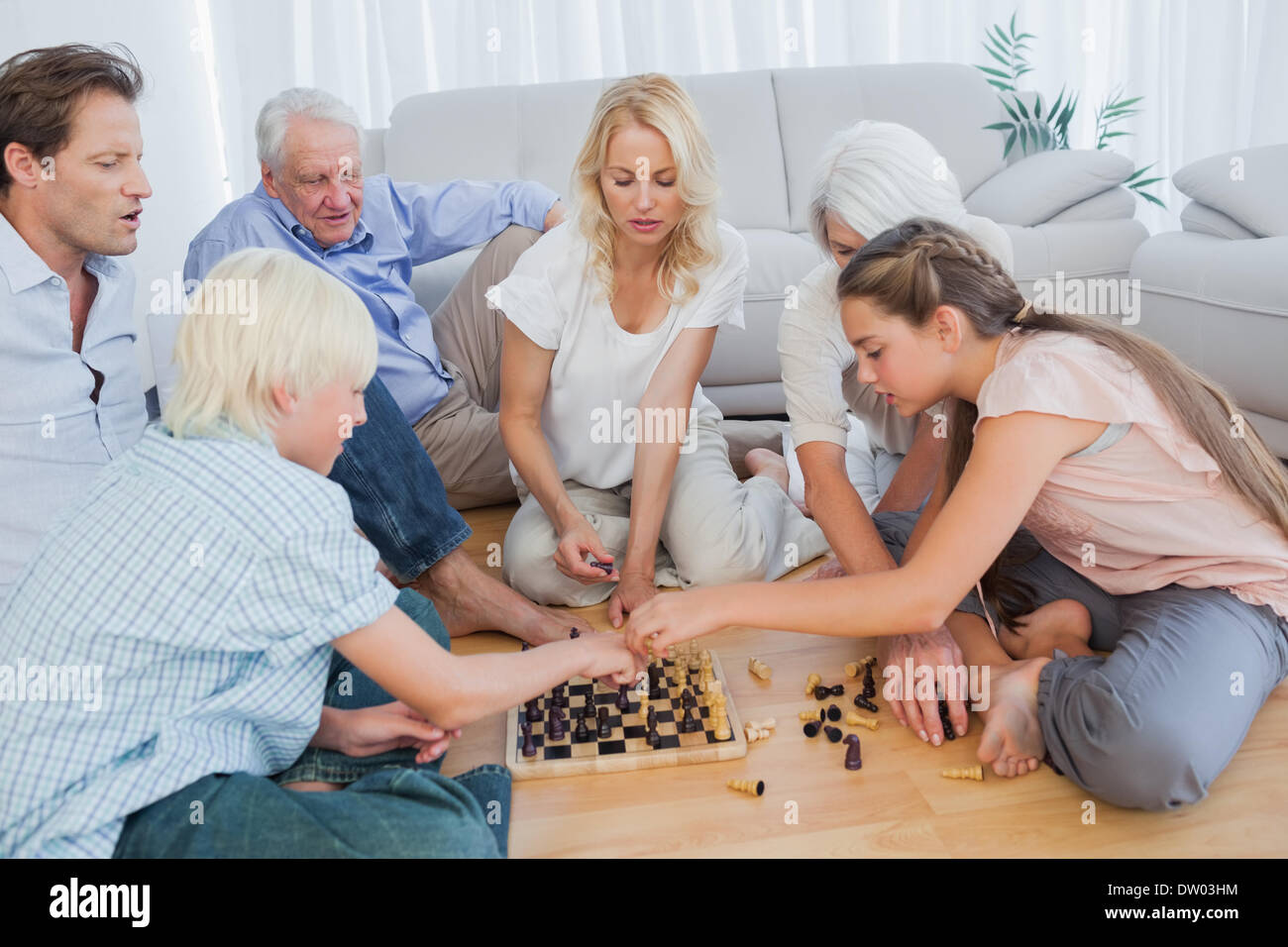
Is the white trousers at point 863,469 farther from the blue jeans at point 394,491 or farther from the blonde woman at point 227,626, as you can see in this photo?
the blonde woman at point 227,626

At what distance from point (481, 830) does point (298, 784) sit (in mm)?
361

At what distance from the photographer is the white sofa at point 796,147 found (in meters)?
3.63

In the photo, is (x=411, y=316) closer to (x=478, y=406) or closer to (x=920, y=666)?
(x=478, y=406)

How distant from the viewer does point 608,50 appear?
4.69 m

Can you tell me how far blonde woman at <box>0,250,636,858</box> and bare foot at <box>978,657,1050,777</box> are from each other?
2.63 feet

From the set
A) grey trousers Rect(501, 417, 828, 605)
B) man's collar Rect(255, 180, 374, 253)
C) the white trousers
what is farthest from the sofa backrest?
grey trousers Rect(501, 417, 828, 605)

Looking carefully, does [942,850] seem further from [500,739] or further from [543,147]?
[543,147]

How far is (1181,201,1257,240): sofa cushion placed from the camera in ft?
10.6

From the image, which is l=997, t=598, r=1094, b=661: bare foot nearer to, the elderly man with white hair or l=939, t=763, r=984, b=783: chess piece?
l=939, t=763, r=984, b=783: chess piece

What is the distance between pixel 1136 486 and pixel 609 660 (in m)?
0.88

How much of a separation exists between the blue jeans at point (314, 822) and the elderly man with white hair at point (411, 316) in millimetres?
748

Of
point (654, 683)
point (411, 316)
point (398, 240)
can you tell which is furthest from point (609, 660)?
point (398, 240)

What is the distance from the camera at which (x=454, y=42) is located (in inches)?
182
